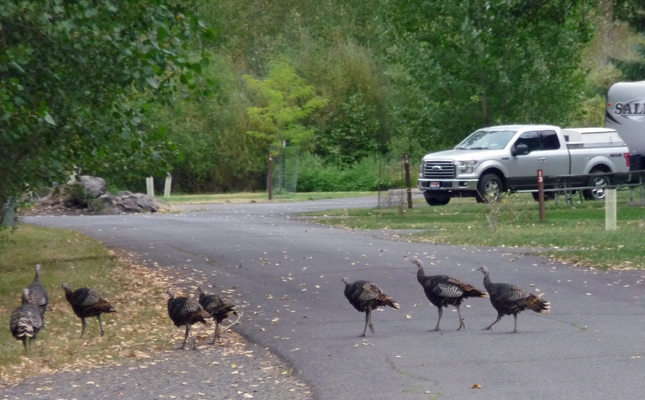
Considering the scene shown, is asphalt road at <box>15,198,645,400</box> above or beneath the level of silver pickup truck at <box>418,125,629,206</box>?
A: beneath

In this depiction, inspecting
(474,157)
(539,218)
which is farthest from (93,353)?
(474,157)

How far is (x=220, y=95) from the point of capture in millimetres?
47000

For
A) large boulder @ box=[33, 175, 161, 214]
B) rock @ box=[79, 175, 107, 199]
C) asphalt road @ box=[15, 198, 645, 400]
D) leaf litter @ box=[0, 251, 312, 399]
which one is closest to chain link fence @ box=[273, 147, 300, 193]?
large boulder @ box=[33, 175, 161, 214]

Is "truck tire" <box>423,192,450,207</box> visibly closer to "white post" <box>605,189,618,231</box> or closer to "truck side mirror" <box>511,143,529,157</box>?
"truck side mirror" <box>511,143,529,157</box>


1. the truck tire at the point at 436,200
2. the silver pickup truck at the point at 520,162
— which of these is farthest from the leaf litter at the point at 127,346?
the truck tire at the point at 436,200

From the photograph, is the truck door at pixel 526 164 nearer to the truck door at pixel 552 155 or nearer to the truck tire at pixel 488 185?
the truck door at pixel 552 155

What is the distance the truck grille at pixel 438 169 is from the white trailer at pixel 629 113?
6523 mm

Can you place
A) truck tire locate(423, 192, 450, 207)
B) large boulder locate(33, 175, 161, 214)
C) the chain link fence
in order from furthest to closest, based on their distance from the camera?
the chain link fence < large boulder locate(33, 175, 161, 214) < truck tire locate(423, 192, 450, 207)

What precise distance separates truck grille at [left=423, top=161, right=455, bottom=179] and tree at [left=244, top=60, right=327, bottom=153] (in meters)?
16.7

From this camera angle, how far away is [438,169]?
26422 mm

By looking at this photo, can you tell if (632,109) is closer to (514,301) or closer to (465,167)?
(465,167)

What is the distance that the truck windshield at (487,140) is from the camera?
26.9 meters

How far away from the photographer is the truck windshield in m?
26.9

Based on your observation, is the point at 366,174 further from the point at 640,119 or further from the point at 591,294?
the point at 591,294
